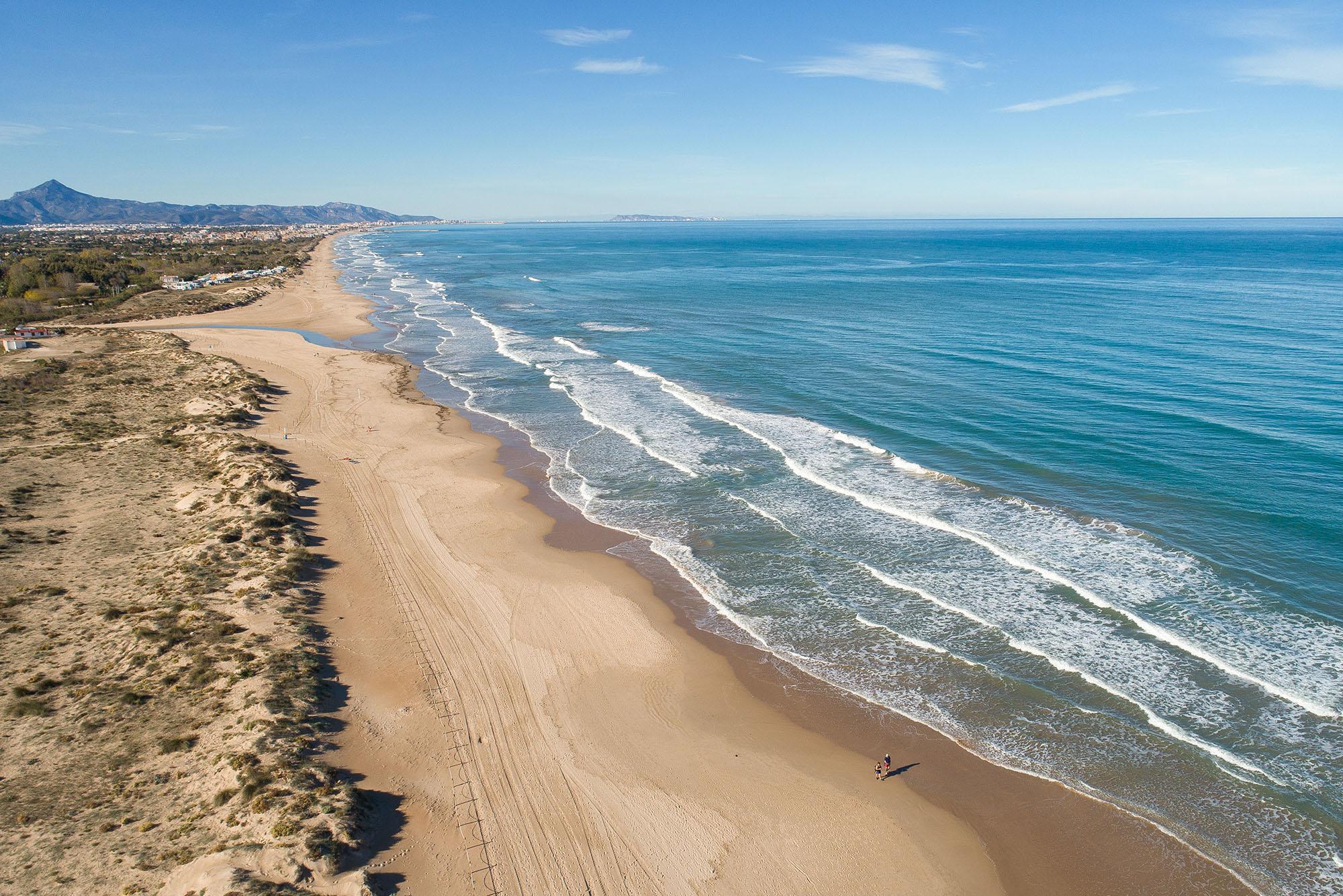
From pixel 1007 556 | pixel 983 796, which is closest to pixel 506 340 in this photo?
pixel 1007 556

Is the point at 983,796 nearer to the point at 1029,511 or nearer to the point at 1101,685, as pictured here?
the point at 1101,685

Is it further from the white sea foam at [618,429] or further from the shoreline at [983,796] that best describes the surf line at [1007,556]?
the shoreline at [983,796]

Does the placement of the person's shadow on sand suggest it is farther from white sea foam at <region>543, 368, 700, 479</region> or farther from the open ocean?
white sea foam at <region>543, 368, 700, 479</region>

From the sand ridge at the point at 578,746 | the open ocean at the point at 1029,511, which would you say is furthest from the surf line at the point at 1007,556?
the sand ridge at the point at 578,746

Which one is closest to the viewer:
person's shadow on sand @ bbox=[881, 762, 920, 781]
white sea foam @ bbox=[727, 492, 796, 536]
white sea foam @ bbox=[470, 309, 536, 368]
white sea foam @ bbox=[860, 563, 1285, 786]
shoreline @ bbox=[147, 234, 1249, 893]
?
shoreline @ bbox=[147, 234, 1249, 893]

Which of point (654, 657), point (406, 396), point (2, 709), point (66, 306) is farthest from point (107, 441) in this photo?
point (66, 306)

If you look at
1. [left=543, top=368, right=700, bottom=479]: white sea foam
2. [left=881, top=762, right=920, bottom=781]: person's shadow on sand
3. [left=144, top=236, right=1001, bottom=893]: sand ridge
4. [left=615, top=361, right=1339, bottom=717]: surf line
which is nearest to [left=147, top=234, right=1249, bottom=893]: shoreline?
[left=881, top=762, right=920, bottom=781]: person's shadow on sand

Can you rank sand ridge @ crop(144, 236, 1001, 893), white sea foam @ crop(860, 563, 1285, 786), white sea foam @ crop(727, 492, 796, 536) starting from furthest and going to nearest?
1. white sea foam @ crop(727, 492, 796, 536)
2. white sea foam @ crop(860, 563, 1285, 786)
3. sand ridge @ crop(144, 236, 1001, 893)
